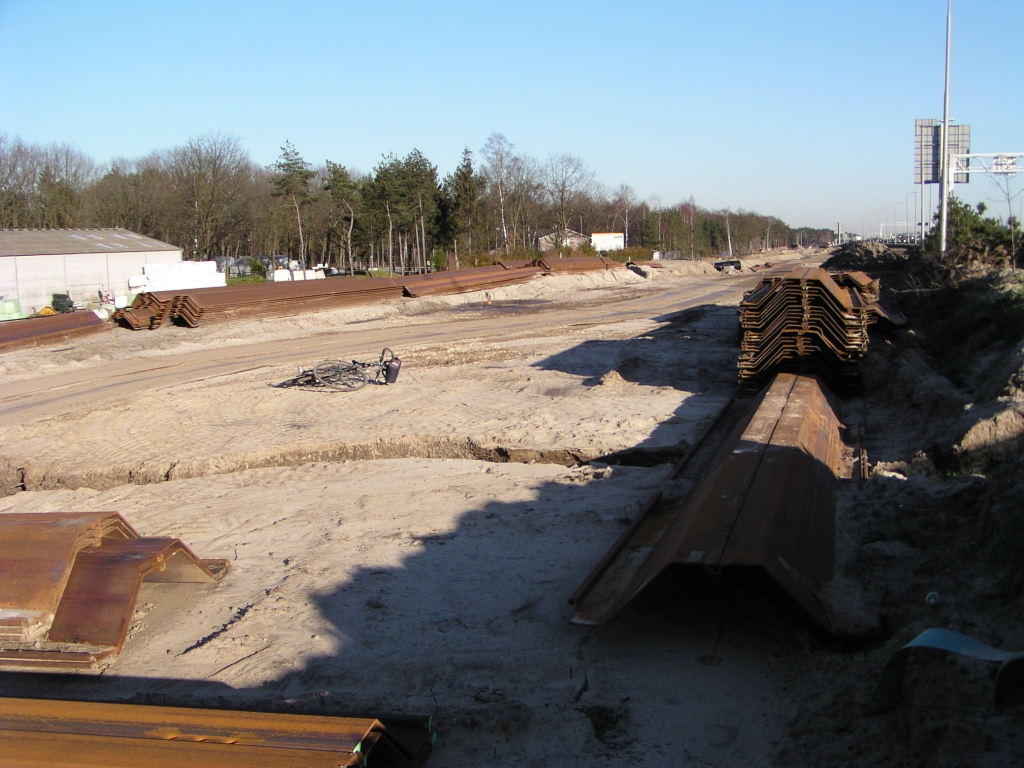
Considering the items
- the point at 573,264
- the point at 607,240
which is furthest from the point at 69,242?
the point at 607,240

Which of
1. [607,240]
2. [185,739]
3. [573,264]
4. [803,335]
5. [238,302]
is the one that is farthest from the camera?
[607,240]

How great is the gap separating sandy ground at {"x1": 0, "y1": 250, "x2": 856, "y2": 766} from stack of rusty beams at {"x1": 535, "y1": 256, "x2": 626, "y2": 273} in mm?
30071

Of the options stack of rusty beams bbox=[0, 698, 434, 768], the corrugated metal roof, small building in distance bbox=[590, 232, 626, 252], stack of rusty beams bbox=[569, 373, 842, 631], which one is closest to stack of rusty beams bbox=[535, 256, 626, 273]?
the corrugated metal roof

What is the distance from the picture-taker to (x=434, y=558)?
7504mm

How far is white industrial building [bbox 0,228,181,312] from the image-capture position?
35500 mm

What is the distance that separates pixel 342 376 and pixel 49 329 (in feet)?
44.2

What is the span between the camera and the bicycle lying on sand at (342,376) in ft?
52.3

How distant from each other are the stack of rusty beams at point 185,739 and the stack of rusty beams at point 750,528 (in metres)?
2.10

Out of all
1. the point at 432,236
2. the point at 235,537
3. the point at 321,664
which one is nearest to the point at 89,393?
the point at 235,537

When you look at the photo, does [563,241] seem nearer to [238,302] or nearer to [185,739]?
[238,302]

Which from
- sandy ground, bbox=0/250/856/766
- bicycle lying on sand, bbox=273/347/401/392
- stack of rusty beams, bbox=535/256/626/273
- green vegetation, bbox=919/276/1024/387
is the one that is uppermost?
stack of rusty beams, bbox=535/256/626/273

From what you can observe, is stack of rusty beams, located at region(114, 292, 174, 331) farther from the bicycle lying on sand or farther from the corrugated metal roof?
the corrugated metal roof

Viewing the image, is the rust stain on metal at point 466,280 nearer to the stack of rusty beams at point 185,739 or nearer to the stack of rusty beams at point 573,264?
the stack of rusty beams at point 573,264

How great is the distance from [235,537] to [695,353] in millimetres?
13643
